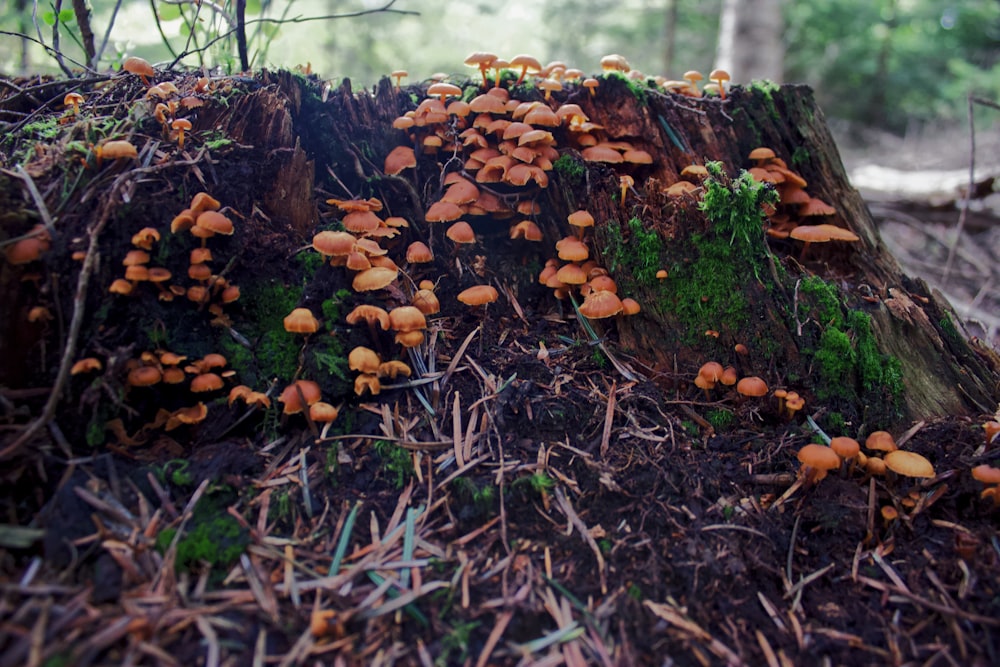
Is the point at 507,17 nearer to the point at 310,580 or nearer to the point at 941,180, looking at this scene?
the point at 941,180

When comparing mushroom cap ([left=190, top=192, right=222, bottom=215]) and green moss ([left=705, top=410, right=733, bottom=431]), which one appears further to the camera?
green moss ([left=705, top=410, right=733, bottom=431])

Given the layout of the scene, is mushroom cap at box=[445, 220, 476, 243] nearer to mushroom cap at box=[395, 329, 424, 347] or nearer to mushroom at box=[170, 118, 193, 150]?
mushroom cap at box=[395, 329, 424, 347]

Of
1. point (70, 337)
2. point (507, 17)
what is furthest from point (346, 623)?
point (507, 17)

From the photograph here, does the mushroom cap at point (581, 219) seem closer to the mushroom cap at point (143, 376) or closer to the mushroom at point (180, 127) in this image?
the mushroom at point (180, 127)

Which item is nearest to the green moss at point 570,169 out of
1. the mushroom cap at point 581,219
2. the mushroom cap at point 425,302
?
the mushroom cap at point 581,219

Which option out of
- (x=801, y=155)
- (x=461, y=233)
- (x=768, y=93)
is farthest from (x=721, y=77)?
(x=461, y=233)

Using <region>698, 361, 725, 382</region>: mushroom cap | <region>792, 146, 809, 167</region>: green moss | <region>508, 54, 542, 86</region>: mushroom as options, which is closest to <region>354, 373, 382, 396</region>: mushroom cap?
<region>698, 361, 725, 382</region>: mushroom cap
